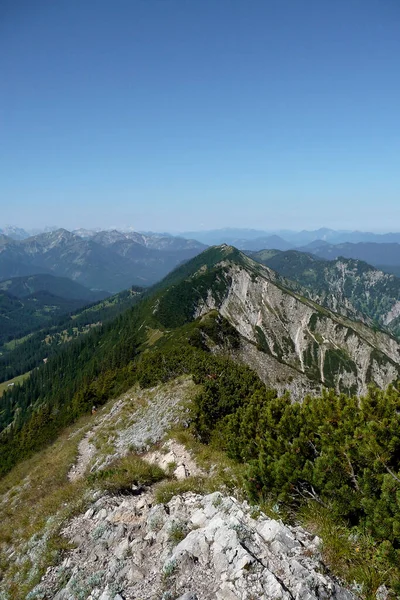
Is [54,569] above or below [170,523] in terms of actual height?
below

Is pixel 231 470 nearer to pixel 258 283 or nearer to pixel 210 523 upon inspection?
pixel 210 523

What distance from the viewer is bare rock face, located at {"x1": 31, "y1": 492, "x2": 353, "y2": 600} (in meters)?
8.91

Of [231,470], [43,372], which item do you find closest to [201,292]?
[43,372]

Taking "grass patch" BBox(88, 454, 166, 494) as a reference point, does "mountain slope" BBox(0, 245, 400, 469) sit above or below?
below

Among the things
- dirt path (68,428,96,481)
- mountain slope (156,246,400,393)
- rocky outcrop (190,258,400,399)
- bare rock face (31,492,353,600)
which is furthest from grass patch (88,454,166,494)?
rocky outcrop (190,258,400,399)

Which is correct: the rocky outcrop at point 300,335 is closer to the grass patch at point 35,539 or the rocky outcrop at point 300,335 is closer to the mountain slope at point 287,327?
the mountain slope at point 287,327

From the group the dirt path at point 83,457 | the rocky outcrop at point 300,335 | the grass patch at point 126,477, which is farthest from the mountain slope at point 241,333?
the grass patch at point 126,477

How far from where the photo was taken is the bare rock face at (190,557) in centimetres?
891

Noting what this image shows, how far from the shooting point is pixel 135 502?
47.4 ft

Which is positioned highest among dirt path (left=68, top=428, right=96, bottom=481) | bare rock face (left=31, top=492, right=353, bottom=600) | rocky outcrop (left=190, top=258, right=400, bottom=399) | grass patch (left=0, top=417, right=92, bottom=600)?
bare rock face (left=31, top=492, right=353, bottom=600)

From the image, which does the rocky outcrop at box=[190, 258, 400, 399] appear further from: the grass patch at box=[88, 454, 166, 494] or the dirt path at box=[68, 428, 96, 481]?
the grass patch at box=[88, 454, 166, 494]

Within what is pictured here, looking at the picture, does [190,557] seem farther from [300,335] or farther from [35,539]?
[300,335]

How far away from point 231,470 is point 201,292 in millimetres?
162894

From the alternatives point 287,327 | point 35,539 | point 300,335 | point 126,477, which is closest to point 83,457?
point 126,477
